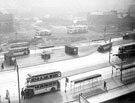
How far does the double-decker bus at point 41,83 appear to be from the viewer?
64.7ft

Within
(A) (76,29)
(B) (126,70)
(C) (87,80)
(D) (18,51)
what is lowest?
(C) (87,80)

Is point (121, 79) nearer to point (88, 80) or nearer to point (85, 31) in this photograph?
point (88, 80)

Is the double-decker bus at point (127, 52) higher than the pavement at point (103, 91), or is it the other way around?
the double-decker bus at point (127, 52)

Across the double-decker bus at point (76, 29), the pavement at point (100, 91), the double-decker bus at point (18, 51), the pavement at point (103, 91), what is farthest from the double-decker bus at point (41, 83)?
the double-decker bus at point (76, 29)

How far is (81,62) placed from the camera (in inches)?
1212

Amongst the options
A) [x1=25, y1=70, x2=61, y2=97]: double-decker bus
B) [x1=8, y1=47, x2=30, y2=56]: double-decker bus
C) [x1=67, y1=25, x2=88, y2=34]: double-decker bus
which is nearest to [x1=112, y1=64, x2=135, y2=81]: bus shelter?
[x1=25, y1=70, x2=61, y2=97]: double-decker bus

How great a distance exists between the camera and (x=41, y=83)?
2002 centimetres

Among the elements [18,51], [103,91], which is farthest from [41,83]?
[18,51]

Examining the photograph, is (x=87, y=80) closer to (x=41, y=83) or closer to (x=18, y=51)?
(x=41, y=83)

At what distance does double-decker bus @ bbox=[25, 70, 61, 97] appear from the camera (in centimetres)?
1972

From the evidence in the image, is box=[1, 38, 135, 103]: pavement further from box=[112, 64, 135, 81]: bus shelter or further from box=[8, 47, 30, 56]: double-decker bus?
box=[8, 47, 30, 56]: double-decker bus

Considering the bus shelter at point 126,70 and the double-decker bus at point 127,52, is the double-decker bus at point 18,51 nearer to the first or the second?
the double-decker bus at point 127,52

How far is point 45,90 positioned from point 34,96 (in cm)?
122

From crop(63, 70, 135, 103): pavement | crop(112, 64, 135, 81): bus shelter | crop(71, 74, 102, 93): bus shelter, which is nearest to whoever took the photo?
crop(63, 70, 135, 103): pavement
